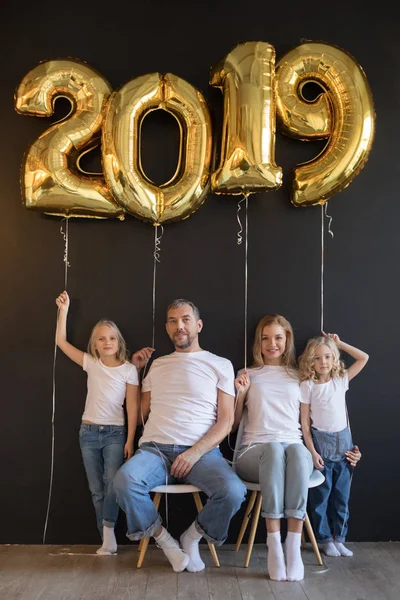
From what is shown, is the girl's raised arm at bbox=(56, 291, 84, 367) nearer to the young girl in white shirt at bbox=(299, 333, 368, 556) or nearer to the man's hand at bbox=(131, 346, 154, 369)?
the man's hand at bbox=(131, 346, 154, 369)

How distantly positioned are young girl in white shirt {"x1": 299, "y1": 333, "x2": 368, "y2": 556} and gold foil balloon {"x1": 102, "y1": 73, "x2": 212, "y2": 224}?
3.14 feet

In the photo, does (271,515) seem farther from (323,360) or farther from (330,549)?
(323,360)

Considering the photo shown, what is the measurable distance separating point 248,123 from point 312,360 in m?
1.16

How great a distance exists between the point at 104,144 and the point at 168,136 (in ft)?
1.22

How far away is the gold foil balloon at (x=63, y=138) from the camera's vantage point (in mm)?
3105

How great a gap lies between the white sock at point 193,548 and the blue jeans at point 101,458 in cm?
40

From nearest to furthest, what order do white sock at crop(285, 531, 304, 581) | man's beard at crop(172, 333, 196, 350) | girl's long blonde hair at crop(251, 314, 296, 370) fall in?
white sock at crop(285, 531, 304, 581), man's beard at crop(172, 333, 196, 350), girl's long blonde hair at crop(251, 314, 296, 370)

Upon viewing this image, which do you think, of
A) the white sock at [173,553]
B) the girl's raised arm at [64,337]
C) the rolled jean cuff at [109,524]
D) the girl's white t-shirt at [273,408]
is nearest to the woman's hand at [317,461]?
the girl's white t-shirt at [273,408]

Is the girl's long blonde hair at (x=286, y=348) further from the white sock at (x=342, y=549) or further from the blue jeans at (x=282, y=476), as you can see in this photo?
the white sock at (x=342, y=549)

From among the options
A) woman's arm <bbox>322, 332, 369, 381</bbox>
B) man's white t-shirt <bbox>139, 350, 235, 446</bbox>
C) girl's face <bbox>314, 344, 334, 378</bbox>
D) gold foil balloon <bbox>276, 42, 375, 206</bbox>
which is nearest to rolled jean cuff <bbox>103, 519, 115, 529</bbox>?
man's white t-shirt <bbox>139, 350, 235, 446</bbox>

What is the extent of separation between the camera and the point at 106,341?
3.16m

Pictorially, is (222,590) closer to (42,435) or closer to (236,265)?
(42,435)

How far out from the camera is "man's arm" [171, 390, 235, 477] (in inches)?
114

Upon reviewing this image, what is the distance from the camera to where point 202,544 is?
319cm
